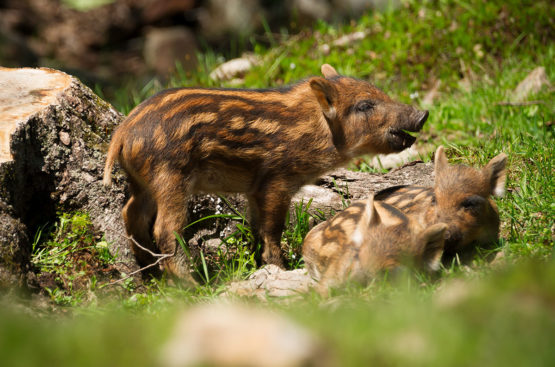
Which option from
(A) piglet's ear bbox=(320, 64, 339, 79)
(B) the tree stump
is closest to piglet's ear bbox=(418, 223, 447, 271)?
(A) piglet's ear bbox=(320, 64, 339, 79)

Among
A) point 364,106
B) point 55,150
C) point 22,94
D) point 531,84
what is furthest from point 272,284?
point 531,84

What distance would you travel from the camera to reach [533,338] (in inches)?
85.4

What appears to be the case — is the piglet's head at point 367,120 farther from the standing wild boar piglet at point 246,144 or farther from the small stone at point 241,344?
the small stone at point 241,344

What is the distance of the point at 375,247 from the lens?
390 centimetres

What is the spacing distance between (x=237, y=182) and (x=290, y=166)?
1.61 ft

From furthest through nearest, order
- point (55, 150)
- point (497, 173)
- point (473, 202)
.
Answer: point (55, 150), point (497, 173), point (473, 202)

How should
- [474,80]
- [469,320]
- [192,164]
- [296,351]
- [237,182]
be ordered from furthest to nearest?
[474,80]
[237,182]
[192,164]
[469,320]
[296,351]

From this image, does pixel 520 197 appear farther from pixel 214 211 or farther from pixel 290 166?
pixel 214 211

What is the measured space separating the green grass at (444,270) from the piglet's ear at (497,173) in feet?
0.89

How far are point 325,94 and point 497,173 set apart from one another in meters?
1.64

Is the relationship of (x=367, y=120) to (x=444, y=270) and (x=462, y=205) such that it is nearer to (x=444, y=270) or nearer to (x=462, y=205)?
(x=462, y=205)

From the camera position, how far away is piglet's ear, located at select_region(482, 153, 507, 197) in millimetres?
4656

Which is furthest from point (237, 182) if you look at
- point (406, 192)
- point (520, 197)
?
point (520, 197)

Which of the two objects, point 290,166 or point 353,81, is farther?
point 353,81
